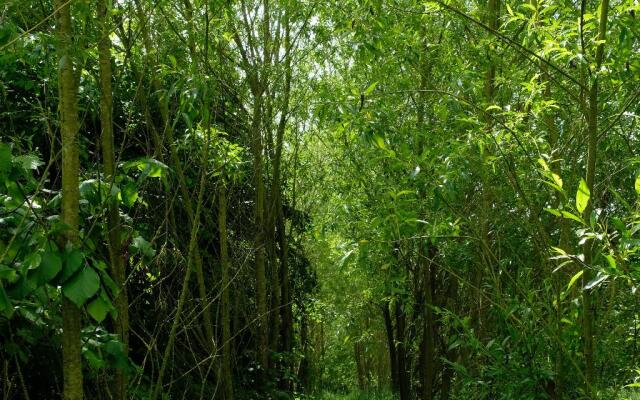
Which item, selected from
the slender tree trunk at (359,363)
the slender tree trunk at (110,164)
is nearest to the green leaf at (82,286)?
the slender tree trunk at (110,164)

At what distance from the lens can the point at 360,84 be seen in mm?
6324

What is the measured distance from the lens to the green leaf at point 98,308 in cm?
180

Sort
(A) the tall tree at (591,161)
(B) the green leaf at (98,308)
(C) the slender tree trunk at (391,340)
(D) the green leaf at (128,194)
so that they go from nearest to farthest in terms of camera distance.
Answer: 1. (B) the green leaf at (98,308)
2. (D) the green leaf at (128,194)
3. (A) the tall tree at (591,161)
4. (C) the slender tree trunk at (391,340)

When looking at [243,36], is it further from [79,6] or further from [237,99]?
[79,6]

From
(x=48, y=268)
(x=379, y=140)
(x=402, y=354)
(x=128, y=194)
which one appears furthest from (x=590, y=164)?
(x=402, y=354)

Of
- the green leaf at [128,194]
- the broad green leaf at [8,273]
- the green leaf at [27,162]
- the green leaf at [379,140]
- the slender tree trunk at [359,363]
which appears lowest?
the slender tree trunk at [359,363]

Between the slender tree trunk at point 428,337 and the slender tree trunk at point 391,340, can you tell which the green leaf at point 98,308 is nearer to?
the slender tree trunk at point 428,337

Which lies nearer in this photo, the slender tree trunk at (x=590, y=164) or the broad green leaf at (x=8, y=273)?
the broad green leaf at (x=8, y=273)

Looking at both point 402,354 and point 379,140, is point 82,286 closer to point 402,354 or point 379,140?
point 379,140

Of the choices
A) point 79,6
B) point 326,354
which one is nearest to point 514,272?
point 79,6

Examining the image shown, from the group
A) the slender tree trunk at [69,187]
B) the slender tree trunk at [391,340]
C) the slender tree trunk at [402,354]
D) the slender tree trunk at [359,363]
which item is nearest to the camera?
the slender tree trunk at [69,187]

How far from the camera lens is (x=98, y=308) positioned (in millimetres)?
1812

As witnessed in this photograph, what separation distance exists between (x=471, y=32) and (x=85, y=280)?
12.2ft

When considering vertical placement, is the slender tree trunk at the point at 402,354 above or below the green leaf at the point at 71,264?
below
